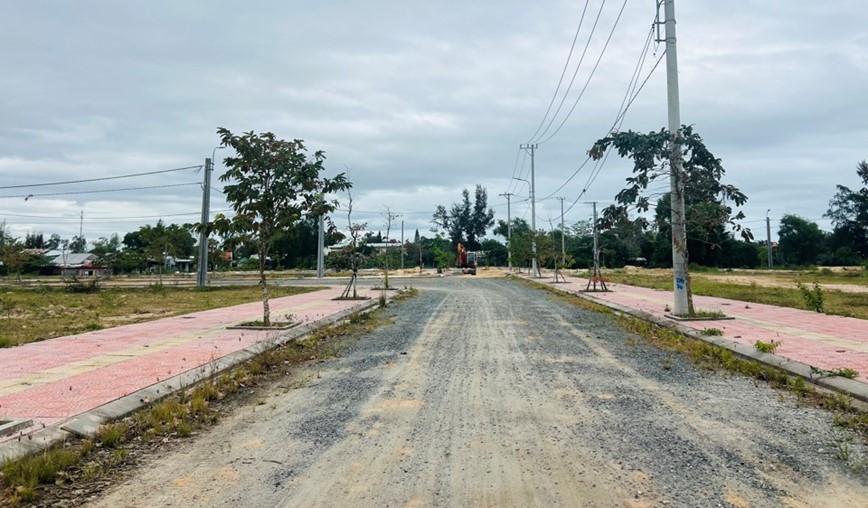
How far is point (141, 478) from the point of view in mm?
3707

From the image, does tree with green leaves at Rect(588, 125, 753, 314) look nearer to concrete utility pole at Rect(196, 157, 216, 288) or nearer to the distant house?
concrete utility pole at Rect(196, 157, 216, 288)

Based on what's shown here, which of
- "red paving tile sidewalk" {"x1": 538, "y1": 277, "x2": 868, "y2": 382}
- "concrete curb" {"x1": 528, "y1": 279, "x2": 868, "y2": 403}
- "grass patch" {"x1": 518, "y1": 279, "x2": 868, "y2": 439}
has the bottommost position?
"grass patch" {"x1": 518, "y1": 279, "x2": 868, "y2": 439}

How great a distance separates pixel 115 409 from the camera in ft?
16.8

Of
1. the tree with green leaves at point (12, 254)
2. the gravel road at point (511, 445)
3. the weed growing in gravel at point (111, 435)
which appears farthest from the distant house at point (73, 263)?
the gravel road at point (511, 445)

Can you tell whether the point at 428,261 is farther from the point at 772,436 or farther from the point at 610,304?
the point at 772,436

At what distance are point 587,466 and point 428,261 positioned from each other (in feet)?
281

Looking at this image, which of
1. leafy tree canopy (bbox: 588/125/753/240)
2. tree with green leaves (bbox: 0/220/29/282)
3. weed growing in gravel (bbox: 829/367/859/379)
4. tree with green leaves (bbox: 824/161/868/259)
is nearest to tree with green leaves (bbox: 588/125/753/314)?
leafy tree canopy (bbox: 588/125/753/240)

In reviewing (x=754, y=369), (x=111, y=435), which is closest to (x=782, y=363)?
(x=754, y=369)

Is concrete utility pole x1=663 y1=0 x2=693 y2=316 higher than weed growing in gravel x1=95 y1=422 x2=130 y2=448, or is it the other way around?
concrete utility pole x1=663 y1=0 x2=693 y2=316

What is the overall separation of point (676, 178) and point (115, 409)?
1107 cm

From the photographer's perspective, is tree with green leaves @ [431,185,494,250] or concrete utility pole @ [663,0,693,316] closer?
concrete utility pole @ [663,0,693,316]

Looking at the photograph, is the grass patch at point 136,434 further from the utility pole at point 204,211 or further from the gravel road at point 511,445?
the utility pole at point 204,211

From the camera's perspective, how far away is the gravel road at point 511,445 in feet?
10.9

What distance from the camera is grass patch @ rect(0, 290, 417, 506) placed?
3.56 m
